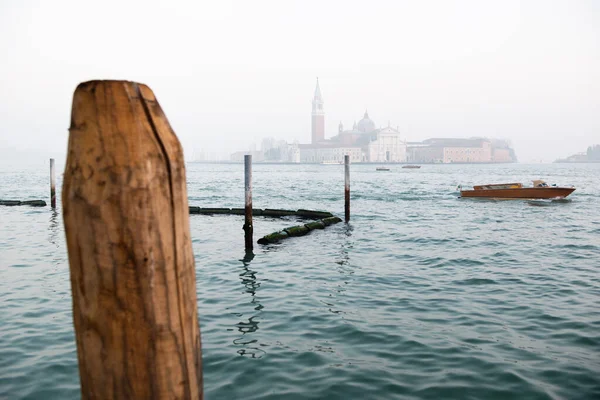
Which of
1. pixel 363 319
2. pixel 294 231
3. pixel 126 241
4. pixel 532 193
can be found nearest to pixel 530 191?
pixel 532 193

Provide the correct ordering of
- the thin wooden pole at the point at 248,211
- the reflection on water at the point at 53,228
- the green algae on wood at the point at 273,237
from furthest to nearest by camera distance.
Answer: the reflection on water at the point at 53,228 < the green algae on wood at the point at 273,237 < the thin wooden pole at the point at 248,211

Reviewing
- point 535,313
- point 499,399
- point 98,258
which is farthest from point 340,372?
point 98,258

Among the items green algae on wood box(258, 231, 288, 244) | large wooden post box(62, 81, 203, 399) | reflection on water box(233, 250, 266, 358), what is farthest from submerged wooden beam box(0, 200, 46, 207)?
large wooden post box(62, 81, 203, 399)

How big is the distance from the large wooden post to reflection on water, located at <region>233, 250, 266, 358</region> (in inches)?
159

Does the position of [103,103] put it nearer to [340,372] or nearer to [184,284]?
[184,284]

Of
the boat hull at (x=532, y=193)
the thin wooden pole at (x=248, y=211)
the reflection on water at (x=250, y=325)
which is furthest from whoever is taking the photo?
the boat hull at (x=532, y=193)

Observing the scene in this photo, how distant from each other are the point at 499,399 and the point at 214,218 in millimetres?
14924

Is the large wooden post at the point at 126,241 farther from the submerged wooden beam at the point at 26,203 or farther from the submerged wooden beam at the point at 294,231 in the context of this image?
the submerged wooden beam at the point at 26,203

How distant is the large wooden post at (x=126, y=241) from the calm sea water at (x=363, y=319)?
3174 mm

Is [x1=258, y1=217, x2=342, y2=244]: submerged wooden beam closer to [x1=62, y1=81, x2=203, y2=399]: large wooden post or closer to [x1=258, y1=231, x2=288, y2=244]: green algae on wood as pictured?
[x1=258, y1=231, x2=288, y2=244]: green algae on wood

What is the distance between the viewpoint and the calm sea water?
189 inches

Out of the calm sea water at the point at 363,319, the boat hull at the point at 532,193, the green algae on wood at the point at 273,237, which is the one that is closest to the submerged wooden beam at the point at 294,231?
the green algae on wood at the point at 273,237

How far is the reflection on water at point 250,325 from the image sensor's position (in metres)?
5.60

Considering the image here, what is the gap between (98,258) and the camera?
152 cm
